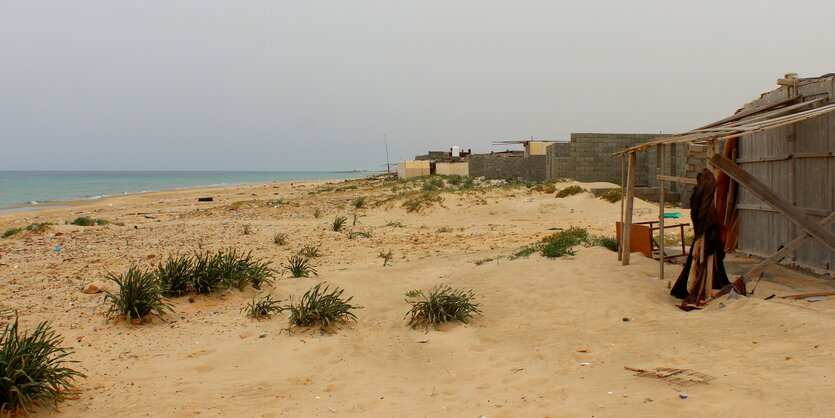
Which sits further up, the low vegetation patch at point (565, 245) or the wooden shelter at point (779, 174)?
the wooden shelter at point (779, 174)

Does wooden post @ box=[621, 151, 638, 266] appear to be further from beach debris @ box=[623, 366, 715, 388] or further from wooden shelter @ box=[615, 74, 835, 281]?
beach debris @ box=[623, 366, 715, 388]

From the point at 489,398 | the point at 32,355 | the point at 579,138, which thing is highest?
the point at 579,138

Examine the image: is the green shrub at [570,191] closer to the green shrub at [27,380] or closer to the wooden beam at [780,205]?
the wooden beam at [780,205]

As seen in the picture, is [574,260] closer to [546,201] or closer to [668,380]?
[668,380]

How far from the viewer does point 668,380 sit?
12.3 feet

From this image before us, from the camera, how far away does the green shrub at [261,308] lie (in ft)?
20.0

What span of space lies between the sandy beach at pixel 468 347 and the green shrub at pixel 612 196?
326 inches

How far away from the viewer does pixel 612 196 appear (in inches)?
670

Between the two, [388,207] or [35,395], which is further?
[388,207]

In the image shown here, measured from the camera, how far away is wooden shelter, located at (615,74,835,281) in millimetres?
5844

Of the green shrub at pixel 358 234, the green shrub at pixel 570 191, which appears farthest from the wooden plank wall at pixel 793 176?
the green shrub at pixel 570 191

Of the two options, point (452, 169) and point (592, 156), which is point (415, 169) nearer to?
point (452, 169)

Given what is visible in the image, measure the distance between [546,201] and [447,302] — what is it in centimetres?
1313

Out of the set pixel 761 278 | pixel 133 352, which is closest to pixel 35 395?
pixel 133 352
